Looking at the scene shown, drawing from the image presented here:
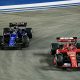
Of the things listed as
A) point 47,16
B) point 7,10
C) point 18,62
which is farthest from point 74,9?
point 18,62

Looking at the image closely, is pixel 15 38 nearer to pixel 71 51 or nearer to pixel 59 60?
pixel 71 51

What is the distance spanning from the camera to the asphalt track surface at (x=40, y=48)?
17.6 m

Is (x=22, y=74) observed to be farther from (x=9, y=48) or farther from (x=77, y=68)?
(x=9, y=48)

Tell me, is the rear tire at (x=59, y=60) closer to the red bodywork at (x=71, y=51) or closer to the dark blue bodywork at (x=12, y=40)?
the red bodywork at (x=71, y=51)

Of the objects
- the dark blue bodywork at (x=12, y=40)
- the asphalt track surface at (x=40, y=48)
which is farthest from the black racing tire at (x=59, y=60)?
the dark blue bodywork at (x=12, y=40)

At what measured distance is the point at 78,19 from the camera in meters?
28.7

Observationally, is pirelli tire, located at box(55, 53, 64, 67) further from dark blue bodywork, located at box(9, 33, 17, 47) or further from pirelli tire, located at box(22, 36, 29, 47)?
dark blue bodywork, located at box(9, 33, 17, 47)

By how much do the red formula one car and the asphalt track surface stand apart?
0.35 m

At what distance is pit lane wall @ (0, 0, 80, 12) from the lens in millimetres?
32344

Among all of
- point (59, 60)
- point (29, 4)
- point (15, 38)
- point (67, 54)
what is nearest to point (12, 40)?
point (15, 38)

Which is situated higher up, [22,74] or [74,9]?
[74,9]

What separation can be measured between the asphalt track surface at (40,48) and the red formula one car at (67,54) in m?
0.35

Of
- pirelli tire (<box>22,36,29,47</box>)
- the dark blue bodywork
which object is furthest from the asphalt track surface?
the dark blue bodywork

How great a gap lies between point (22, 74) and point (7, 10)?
50.4ft
